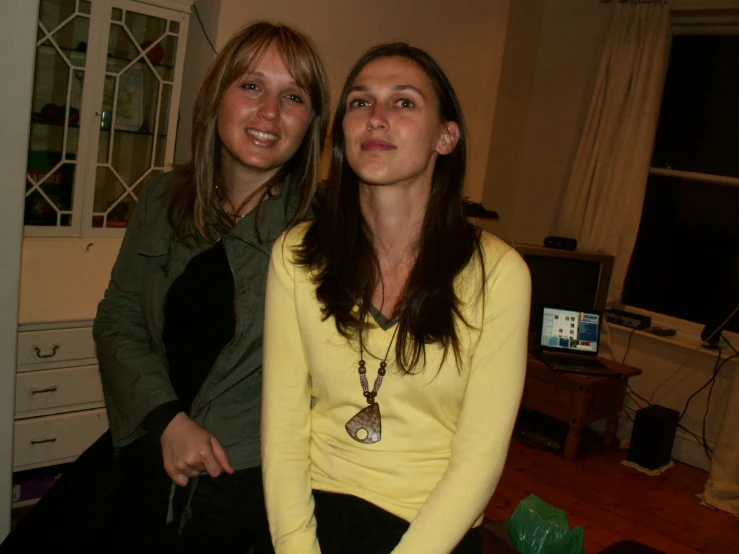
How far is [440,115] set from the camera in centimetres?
138

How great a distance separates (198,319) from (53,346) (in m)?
1.14

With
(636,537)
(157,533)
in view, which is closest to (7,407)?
(157,533)

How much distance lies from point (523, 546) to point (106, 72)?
2.46m

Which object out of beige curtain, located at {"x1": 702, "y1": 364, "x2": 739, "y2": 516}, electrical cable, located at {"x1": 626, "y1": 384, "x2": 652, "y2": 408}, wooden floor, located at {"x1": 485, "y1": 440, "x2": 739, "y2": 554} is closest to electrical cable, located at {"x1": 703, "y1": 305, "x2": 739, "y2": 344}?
beige curtain, located at {"x1": 702, "y1": 364, "x2": 739, "y2": 516}

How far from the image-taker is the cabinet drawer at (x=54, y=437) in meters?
2.24

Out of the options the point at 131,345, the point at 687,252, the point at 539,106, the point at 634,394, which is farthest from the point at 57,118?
the point at 687,252

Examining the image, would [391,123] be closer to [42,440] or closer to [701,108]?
[42,440]

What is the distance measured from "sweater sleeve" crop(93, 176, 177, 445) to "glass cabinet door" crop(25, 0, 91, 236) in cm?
143

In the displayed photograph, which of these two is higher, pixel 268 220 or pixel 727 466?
pixel 268 220

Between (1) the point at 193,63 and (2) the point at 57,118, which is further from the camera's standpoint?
(1) the point at 193,63


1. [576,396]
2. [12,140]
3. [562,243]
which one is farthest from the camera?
[562,243]

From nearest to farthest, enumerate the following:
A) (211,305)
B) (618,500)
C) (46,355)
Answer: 1. (211,305)
2. (46,355)
3. (618,500)

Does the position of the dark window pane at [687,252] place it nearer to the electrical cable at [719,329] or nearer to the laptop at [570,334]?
the electrical cable at [719,329]

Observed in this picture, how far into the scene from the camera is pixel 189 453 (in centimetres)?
124
